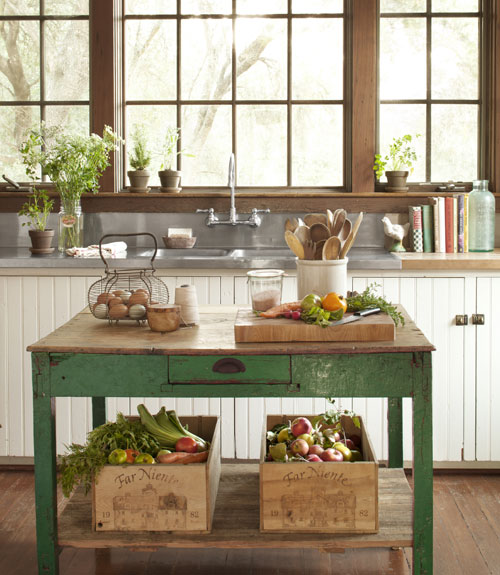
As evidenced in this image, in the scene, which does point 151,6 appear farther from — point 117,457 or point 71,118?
point 117,457

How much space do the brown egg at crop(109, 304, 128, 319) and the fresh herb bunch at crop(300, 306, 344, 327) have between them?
0.61 metres

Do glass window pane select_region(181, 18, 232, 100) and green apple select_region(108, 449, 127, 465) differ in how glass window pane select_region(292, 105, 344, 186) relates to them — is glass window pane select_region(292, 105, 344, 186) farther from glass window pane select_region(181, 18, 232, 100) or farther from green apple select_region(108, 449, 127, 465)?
green apple select_region(108, 449, 127, 465)

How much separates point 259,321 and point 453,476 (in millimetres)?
1895

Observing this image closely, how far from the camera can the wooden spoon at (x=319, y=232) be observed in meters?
2.71

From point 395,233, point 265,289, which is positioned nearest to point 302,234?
point 265,289

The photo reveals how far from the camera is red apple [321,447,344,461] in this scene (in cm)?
266

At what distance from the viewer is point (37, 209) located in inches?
172

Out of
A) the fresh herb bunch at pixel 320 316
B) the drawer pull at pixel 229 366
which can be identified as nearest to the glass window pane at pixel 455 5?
the fresh herb bunch at pixel 320 316

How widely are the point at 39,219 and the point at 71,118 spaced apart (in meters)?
0.66

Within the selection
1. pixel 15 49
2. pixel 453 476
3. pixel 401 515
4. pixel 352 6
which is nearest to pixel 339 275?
pixel 401 515

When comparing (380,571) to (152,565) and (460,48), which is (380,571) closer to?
(152,565)

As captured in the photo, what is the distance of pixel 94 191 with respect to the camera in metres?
4.37

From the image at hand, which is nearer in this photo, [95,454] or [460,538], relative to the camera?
[95,454]

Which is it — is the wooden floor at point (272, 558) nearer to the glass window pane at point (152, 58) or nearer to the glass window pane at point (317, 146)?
the glass window pane at point (317, 146)
